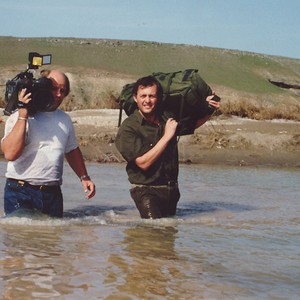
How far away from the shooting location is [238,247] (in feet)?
19.2

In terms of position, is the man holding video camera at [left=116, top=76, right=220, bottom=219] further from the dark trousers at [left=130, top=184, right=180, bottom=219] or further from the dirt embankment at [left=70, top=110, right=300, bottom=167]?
the dirt embankment at [left=70, top=110, right=300, bottom=167]

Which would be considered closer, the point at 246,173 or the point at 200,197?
the point at 200,197

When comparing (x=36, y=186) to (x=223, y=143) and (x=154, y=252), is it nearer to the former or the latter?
(x=154, y=252)

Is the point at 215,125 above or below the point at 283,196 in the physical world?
above

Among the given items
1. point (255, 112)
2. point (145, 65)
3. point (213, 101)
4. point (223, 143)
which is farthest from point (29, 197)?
point (145, 65)

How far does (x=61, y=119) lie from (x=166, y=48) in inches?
1205

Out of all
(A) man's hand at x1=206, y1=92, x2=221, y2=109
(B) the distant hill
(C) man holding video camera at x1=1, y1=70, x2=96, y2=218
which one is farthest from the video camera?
(B) the distant hill

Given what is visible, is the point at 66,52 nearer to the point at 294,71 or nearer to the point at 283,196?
the point at 294,71

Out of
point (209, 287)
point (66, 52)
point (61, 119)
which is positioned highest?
point (66, 52)

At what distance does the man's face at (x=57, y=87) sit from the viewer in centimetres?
632

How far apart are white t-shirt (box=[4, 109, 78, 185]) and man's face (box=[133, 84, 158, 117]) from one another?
76 cm

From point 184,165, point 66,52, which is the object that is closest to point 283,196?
point 184,165

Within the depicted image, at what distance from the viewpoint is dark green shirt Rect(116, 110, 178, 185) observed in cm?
666

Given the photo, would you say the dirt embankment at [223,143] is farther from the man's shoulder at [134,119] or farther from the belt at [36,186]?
the belt at [36,186]
